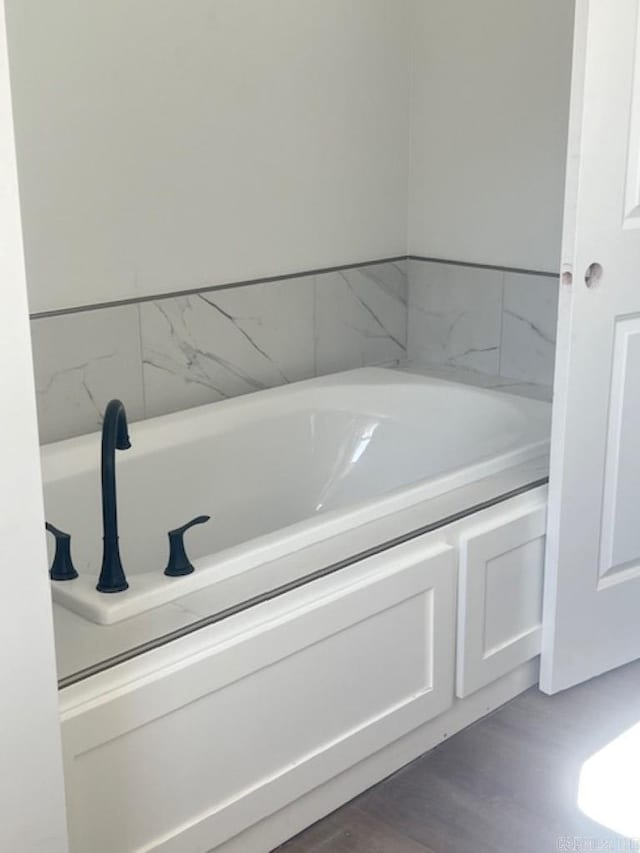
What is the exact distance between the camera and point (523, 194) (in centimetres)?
314

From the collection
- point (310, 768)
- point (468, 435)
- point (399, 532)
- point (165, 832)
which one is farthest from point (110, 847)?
point (468, 435)

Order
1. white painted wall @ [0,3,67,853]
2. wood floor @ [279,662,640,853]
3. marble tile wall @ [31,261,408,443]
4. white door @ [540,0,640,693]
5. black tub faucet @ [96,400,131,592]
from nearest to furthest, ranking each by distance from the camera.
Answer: white painted wall @ [0,3,67,853] → black tub faucet @ [96,400,131,592] → wood floor @ [279,662,640,853] → white door @ [540,0,640,693] → marble tile wall @ [31,261,408,443]

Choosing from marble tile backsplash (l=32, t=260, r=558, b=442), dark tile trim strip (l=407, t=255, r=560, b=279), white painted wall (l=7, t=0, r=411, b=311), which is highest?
white painted wall (l=7, t=0, r=411, b=311)

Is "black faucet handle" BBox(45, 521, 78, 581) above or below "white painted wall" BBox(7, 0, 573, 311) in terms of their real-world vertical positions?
below

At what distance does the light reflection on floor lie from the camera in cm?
210

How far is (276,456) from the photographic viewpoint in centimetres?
291

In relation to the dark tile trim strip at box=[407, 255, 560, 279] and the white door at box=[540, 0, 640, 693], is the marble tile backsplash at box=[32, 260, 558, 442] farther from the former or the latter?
the white door at box=[540, 0, 640, 693]

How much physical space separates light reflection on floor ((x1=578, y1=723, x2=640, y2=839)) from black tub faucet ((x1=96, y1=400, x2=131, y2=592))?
3.34 ft

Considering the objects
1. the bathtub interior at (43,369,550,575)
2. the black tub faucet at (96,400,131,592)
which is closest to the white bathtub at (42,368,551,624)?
the bathtub interior at (43,369,550,575)

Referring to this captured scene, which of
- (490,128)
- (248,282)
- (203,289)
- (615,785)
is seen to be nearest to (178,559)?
(615,785)

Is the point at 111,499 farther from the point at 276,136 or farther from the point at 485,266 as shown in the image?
the point at 485,266

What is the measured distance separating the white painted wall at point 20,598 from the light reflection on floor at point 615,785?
1.10m

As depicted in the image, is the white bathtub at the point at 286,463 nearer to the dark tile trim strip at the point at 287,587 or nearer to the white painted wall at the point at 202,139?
the dark tile trim strip at the point at 287,587

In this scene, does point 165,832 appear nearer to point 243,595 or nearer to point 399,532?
point 243,595
